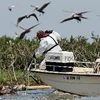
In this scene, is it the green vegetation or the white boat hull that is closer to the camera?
the white boat hull

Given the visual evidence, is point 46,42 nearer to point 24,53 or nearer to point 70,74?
point 70,74

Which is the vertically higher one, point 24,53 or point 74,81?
point 24,53

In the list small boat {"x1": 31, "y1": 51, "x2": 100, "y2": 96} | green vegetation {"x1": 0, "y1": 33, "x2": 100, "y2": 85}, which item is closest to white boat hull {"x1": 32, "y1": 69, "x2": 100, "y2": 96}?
small boat {"x1": 31, "y1": 51, "x2": 100, "y2": 96}

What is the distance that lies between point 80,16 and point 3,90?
41.8 feet

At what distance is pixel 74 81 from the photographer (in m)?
28.8

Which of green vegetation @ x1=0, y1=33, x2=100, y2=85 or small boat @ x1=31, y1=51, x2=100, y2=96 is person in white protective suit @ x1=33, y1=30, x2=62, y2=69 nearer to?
small boat @ x1=31, y1=51, x2=100, y2=96

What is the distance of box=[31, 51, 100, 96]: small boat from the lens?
28141 mm

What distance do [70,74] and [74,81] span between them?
66 cm

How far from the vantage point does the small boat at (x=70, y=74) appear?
92.3ft

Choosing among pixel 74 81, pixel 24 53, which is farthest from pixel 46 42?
pixel 24 53

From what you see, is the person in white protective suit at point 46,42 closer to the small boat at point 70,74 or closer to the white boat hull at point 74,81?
the small boat at point 70,74

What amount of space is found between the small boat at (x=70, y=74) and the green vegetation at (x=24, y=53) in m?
13.6

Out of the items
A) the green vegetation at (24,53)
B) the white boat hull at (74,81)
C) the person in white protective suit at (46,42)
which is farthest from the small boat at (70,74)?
the green vegetation at (24,53)

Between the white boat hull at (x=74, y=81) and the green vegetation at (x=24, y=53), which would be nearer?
the white boat hull at (x=74, y=81)
